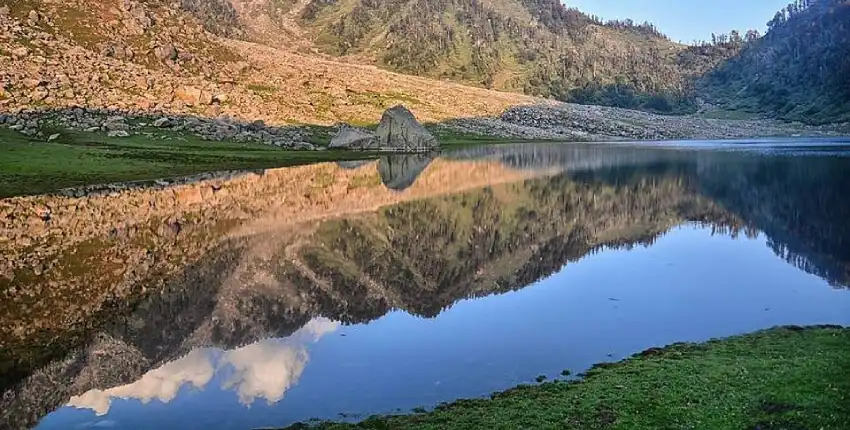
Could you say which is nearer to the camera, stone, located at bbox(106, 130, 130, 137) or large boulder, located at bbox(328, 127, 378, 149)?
stone, located at bbox(106, 130, 130, 137)

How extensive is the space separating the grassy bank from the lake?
1.66 metres

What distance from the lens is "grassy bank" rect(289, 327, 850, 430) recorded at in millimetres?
16469

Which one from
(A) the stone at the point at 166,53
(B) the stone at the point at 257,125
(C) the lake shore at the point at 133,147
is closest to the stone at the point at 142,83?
(C) the lake shore at the point at 133,147

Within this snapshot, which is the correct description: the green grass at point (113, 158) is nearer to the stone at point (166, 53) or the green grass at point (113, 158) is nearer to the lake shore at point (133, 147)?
the lake shore at point (133, 147)

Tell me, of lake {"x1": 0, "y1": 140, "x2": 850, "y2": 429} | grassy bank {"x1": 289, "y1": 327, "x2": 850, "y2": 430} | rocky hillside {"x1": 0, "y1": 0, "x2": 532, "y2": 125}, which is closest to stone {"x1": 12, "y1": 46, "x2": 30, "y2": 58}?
rocky hillside {"x1": 0, "y1": 0, "x2": 532, "y2": 125}

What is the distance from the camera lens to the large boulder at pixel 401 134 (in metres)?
144

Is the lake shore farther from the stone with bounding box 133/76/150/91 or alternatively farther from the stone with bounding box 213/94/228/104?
the stone with bounding box 133/76/150/91

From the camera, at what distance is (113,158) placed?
85625 mm

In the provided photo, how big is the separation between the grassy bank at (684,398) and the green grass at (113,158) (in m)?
60.2

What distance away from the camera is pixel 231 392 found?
2114cm

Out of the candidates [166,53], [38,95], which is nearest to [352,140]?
[38,95]

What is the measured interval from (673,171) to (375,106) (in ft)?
389

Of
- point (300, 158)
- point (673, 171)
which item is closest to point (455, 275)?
point (673, 171)

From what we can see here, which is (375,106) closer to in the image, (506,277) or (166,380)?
(506,277)
